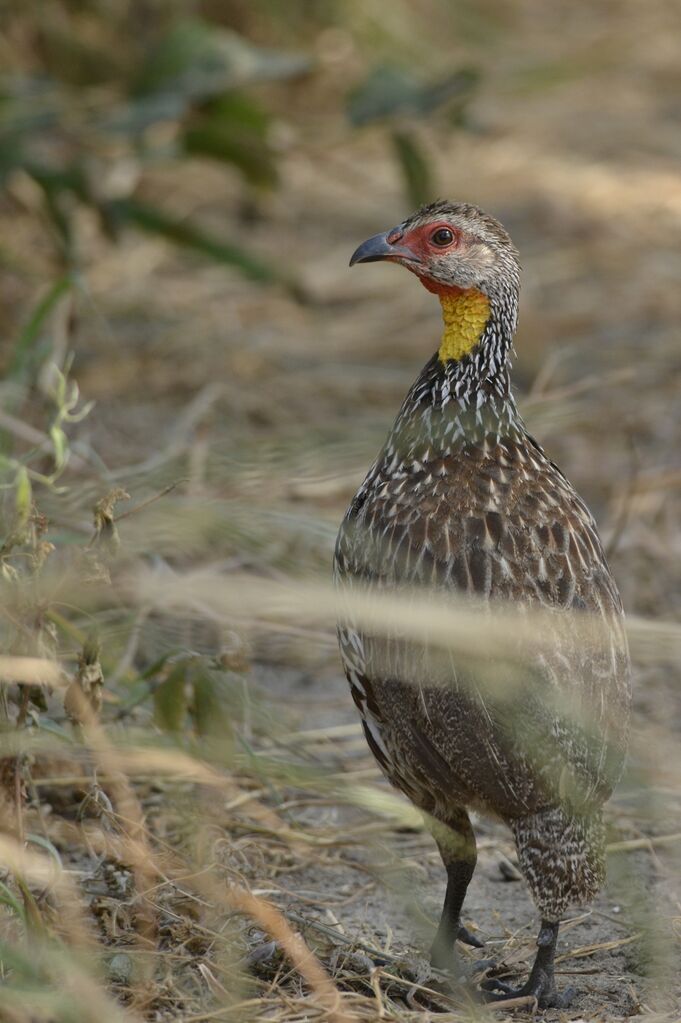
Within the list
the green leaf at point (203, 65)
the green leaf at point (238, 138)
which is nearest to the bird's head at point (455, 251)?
the green leaf at point (203, 65)

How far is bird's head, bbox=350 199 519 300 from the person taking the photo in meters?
3.87

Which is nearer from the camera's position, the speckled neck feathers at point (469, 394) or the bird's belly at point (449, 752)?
the bird's belly at point (449, 752)

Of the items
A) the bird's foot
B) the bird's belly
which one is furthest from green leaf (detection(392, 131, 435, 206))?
the bird's foot

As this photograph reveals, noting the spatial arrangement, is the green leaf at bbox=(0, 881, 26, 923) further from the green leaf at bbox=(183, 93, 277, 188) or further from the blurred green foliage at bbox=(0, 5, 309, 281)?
the green leaf at bbox=(183, 93, 277, 188)

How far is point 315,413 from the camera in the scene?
7035mm

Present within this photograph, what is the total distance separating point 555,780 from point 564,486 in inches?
30.1

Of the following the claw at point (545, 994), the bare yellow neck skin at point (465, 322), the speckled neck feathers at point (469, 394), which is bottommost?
the claw at point (545, 994)

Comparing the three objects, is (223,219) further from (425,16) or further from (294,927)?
(294,927)

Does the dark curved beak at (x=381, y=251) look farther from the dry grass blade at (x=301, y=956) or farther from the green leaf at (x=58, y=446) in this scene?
the dry grass blade at (x=301, y=956)

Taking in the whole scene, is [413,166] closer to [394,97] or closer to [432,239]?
[394,97]

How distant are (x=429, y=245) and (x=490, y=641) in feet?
3.72

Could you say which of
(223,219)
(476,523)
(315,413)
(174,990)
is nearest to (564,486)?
(476,523)

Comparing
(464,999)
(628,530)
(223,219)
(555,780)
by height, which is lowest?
(464,999)

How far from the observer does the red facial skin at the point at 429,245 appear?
3.90 m
